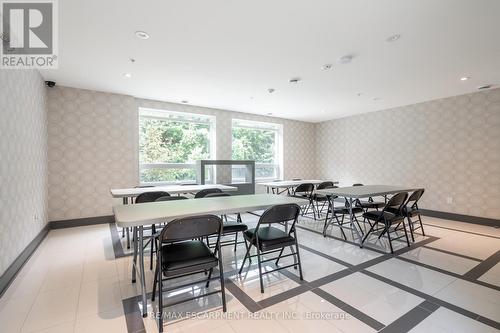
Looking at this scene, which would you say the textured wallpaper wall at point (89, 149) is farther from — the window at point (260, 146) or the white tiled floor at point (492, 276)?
the white tiled floor at point (492, 276)

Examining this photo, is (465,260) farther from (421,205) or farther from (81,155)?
(81,155)

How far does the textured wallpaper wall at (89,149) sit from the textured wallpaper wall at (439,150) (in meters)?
5.59

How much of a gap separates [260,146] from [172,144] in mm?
2693

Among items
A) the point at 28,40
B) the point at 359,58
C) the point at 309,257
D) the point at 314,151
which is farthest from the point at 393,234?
the point at 28,40

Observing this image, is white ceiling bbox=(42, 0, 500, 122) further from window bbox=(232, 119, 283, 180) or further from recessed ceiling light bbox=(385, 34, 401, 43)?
window bbox=(232, 119, 283, 180)

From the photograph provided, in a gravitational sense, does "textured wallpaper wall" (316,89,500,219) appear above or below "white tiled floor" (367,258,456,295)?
above

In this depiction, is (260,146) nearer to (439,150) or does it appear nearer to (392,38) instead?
(439,150)

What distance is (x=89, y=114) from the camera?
4492mm

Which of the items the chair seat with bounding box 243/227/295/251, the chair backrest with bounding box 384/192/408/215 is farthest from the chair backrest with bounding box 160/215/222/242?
the chair backrest with bounding box 384/192/408/215

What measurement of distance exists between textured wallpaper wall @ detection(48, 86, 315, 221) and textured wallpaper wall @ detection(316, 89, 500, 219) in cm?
559

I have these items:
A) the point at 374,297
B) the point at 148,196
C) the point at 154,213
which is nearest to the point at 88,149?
the point at 148,196

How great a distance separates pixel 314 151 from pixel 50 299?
7411 millimetres

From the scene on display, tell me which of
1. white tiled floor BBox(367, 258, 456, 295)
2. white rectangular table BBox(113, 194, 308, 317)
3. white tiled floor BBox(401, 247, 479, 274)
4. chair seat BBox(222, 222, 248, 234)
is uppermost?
white rectangular table BBox(113, 194, 308, 317)

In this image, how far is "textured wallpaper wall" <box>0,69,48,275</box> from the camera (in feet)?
7.62
